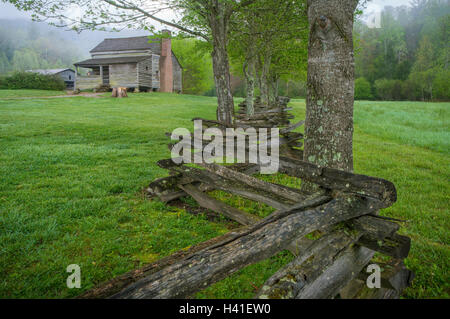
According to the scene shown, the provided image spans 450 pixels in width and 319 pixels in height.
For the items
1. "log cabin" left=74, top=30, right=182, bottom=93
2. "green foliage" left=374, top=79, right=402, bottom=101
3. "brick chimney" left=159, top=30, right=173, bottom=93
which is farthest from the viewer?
"green foliage" left=374, top=79, right=402, bottom=101

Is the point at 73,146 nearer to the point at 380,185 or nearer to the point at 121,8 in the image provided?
the point at 121,8

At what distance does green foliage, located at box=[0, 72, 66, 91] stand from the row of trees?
47.3 metres

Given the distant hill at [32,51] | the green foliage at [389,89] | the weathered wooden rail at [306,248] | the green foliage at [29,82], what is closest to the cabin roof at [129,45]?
the green foliage at [29,82]

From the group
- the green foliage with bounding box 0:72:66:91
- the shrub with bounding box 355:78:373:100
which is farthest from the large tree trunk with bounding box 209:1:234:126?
the shrub with bounding box 355:78:373:100

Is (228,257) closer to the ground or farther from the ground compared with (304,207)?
closer to the ground

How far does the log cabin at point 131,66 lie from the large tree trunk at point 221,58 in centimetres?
2610

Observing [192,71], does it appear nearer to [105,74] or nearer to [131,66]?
[105,74]

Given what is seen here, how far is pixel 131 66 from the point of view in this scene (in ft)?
104

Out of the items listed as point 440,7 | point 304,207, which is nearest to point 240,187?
point 304,207

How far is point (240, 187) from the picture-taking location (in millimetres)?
3461

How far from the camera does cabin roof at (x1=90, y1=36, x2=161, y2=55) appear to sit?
3497 cm

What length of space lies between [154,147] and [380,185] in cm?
702

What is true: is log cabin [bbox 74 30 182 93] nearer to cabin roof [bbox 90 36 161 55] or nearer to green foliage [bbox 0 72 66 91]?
cabin roof [bbox 90 36 161 55]

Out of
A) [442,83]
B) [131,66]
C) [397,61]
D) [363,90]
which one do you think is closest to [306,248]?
[131,66]
